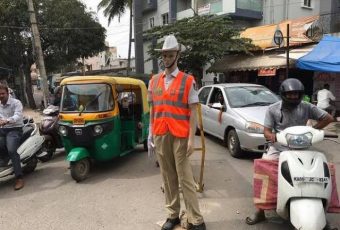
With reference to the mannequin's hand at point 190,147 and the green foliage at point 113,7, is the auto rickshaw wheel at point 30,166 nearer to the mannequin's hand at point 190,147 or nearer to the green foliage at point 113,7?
the mannequin's hand at point 190,147

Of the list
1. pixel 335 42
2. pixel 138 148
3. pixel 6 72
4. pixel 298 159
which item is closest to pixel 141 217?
pixel 298 159

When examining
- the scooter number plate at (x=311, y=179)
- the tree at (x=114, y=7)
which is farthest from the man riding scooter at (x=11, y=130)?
the tree at (x=114, y=7)

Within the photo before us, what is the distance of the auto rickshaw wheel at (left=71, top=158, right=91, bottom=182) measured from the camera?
20.9 ft

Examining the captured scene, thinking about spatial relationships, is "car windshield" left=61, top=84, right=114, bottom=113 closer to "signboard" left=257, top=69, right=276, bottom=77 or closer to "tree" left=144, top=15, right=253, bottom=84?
"signboard" left=257, top=69, right=276, bottom=77

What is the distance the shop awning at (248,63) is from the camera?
15169mm

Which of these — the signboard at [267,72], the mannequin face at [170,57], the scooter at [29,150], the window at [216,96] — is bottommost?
the scooter at [29,150]

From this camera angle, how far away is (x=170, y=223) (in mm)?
4238

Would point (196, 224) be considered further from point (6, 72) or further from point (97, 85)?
point (6, 72)

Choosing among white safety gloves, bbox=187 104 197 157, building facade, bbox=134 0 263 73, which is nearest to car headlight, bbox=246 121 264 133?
white safety gloves, bbox=187 104 197 157

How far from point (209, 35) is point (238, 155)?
37.2 ft

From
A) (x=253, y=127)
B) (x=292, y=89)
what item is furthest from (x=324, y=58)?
(x=292, y=89)

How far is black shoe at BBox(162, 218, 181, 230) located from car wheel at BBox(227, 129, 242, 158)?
11.9 ft

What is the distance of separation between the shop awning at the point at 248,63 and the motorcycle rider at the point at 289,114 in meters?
10.7

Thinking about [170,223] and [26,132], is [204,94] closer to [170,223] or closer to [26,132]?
[26,132]
